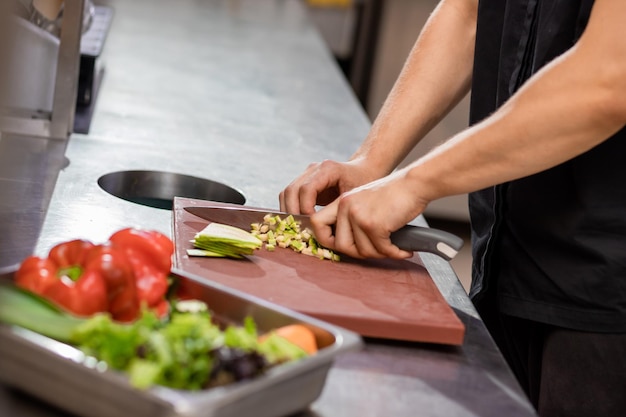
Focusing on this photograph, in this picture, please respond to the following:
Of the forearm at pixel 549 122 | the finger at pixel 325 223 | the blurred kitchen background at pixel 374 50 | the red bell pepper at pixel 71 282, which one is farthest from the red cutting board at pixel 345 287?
the blurred kitchen background at pixel 374 50

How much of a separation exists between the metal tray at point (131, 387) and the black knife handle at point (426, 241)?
0.39 meters

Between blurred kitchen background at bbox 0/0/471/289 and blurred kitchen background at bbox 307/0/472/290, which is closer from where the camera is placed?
blurred kitchen background at bbox 0/0/471/289

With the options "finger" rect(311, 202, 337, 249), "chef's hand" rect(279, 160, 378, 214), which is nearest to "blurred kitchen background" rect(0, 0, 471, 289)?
"chef's hand" rect(279, 160, 378, 214)

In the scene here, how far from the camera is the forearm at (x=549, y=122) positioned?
111 centimetres

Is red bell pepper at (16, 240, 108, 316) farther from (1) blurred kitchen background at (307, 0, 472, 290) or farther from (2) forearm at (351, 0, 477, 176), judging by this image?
Answer: (1) blurred kitchen background at (307, 0, 472, 290)

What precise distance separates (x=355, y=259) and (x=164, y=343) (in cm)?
61

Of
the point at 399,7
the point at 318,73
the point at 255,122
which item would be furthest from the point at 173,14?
the point at 255,122

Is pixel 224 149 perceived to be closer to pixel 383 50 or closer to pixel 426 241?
pixel 426 241

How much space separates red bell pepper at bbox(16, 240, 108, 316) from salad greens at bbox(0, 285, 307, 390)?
29 millimetres

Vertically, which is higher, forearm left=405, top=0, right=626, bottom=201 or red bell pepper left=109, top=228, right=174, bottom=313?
forearm left=405, top=0, right=626, bottom=201

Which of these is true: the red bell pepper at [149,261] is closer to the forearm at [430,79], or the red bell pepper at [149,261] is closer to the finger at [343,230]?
the finger at [343,230]

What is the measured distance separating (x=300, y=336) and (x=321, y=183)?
0.60 m

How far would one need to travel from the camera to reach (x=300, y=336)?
0.92 meters

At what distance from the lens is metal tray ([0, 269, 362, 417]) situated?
735 mm
